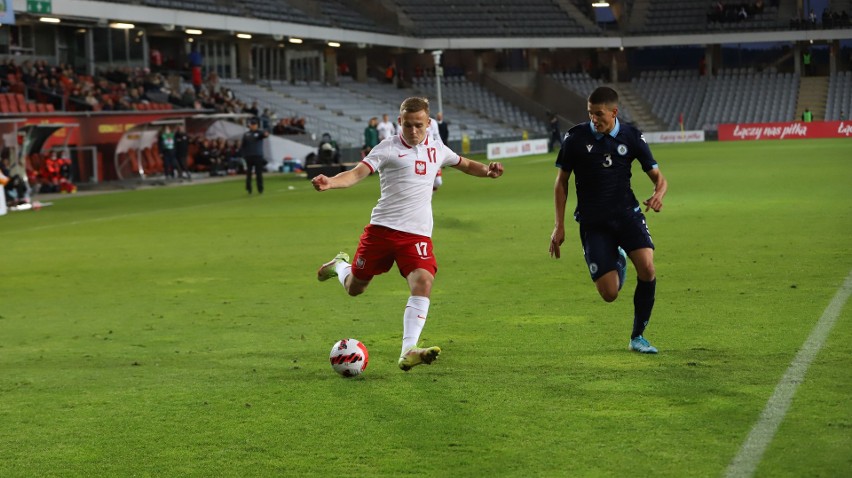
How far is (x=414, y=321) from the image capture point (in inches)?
343

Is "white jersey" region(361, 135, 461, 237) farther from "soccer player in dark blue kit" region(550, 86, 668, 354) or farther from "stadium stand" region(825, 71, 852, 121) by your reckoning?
"stadium stand" region(825, 71, 852, 121)

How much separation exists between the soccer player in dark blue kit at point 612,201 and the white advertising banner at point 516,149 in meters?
44.0

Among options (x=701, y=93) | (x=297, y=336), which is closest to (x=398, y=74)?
(x=701, y=93)

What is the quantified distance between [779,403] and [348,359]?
2.97 metres

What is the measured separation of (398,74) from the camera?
77.9m

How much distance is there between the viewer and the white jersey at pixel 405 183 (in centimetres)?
889

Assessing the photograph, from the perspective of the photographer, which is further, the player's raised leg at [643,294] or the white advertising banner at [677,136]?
the white advertising banner at [677,136]

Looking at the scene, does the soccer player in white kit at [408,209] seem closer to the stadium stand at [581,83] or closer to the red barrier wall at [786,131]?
the red barrier wall at [786,131]

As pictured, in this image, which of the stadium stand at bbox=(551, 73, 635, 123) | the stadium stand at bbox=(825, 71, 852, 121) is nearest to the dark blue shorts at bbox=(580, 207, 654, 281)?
the stadium stand at bbox=(825, 71, 852, 121)

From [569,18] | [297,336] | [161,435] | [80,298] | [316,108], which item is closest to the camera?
[161,435]

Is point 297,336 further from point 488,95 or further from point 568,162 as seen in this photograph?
point 488,95

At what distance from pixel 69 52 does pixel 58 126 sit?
51.5 ft

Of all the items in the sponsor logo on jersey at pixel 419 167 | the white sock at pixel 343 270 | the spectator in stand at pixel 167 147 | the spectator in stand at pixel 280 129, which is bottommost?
the spectator in stand at pixel 280 129

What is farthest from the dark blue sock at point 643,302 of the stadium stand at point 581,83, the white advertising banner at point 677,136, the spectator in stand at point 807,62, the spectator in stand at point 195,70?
the spectator in stand at point 807,62
